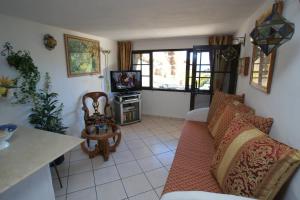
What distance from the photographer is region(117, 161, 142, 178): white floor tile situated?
222 cm

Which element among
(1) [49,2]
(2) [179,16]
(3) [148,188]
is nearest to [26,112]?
(1) [49,2]

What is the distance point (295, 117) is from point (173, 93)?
331 centimetres

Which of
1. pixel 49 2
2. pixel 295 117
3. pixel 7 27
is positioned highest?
pixel 49 2

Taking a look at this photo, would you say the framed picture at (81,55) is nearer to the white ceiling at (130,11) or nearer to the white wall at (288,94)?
the white ceiling at (130,11)

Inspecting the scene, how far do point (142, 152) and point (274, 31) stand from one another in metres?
2.36

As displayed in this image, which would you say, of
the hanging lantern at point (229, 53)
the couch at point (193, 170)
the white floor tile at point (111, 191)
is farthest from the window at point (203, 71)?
the white floor tile at point (111, 191)

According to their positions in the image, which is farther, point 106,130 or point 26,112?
point 106,130

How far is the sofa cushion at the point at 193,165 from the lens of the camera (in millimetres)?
1231

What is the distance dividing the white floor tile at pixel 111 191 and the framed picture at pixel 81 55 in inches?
78.4

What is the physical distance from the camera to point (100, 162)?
2.47 meters

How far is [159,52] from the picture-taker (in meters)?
4.25

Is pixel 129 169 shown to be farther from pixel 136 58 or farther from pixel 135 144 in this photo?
pixel 136 58

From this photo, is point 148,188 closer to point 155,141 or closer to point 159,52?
point 155,141

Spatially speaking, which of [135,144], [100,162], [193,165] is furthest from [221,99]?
[100,162]
